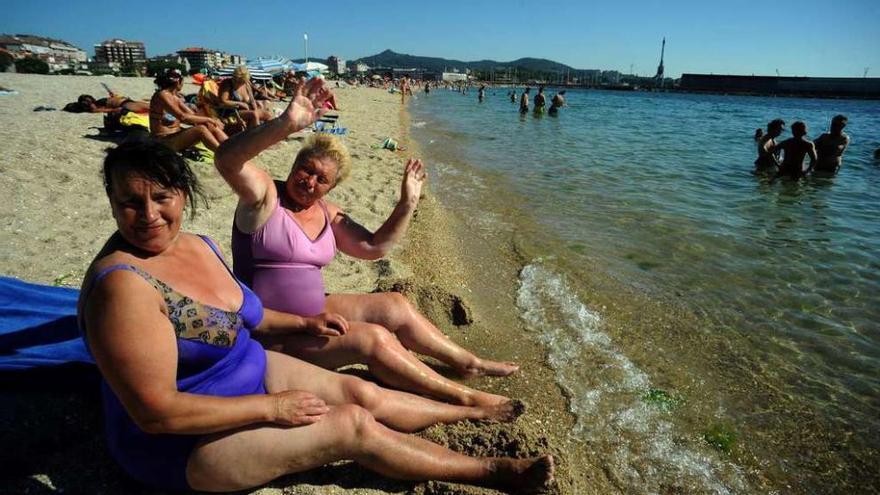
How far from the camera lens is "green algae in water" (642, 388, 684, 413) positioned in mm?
3229

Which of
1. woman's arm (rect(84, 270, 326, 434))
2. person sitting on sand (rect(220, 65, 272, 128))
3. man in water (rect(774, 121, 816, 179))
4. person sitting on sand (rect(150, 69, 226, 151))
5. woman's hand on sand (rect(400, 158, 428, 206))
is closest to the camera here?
woman's arm (rect(84, 270, 326, 434))

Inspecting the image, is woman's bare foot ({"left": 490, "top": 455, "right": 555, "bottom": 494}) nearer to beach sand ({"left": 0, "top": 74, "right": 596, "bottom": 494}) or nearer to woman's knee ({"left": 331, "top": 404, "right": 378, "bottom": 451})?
beach sand ({"left": 0, "top": 74, "right": 596, "bottom": 494})

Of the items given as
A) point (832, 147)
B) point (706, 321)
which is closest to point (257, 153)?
point (706, 321)

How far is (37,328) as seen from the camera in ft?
8.65

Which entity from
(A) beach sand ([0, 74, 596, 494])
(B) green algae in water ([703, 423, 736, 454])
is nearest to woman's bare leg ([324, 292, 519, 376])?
(A) beach sand ([0, 74, 596, 494])

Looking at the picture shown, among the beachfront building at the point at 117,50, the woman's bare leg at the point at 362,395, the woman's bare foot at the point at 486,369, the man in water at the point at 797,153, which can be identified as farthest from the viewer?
the beachfront building at the point at 117,50

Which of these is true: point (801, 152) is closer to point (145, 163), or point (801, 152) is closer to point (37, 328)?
point (145, 163)

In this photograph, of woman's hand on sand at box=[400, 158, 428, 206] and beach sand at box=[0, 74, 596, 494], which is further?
woman's hand on sand at box=[400, 158, 428, 206]

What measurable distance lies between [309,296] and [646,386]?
8.05 feet

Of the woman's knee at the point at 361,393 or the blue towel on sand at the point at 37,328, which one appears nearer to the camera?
the woman's knee at the point at 361,393

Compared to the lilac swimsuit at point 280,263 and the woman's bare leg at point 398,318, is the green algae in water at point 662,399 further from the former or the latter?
the lilac swimsuit at point 280,263

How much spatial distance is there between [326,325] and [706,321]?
3574 millimetres

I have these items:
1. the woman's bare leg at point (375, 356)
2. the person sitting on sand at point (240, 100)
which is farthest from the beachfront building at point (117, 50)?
the woman's bare leg at point (375, 356)

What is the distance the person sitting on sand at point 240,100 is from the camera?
9.31m
